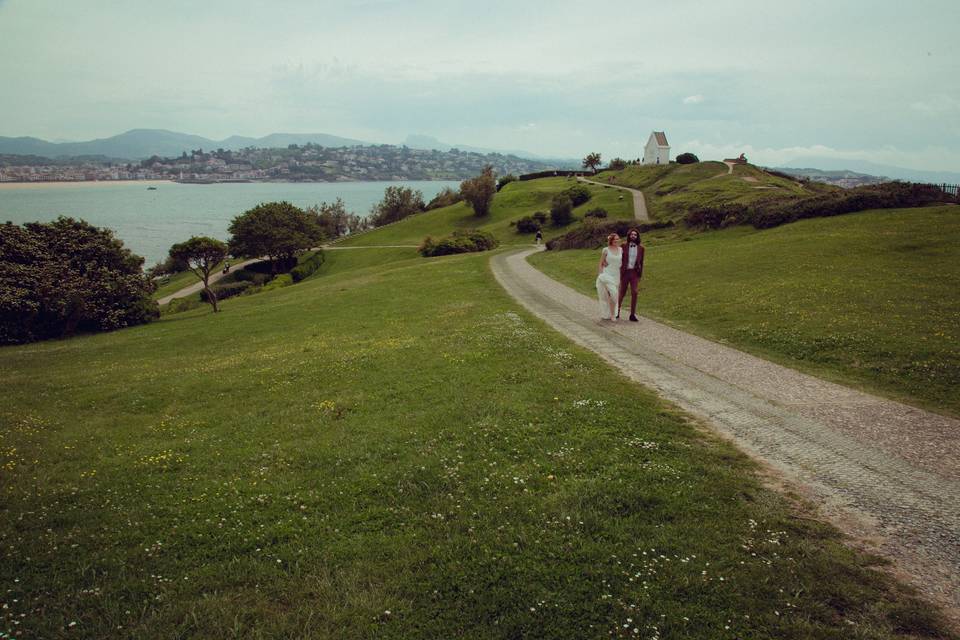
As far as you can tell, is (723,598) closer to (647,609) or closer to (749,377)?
(647,609)

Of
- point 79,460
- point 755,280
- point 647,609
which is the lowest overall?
point 79,460

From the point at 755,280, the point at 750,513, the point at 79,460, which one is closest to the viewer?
the point at 750,513

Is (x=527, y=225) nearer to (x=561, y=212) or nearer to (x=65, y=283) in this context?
(x=561, y=212)

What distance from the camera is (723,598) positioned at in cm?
548

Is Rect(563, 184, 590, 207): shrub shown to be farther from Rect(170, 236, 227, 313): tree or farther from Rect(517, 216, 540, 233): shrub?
Rect(170, 236, 227, 313): tree

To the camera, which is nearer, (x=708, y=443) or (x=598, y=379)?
(x=708, y=443)

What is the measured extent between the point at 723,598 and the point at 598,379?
7607 millimetres

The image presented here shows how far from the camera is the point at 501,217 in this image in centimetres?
9525

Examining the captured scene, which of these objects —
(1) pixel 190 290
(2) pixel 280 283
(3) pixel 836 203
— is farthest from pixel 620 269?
(1) pixel 190 290

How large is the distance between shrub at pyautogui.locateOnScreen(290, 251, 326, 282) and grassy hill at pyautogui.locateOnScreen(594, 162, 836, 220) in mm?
49689

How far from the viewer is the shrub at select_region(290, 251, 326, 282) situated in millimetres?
73062

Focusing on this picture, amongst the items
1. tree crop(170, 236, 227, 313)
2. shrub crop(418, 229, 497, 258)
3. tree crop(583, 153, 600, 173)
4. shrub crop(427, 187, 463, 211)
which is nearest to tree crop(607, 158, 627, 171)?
tree crop(583, 153, 600, 173)

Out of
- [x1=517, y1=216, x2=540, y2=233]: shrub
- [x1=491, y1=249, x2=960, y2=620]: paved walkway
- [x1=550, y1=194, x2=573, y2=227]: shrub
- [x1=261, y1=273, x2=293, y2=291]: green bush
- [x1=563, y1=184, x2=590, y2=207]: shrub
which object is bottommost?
[x1=261, y1=273, x2=293, y2=291]: green bush

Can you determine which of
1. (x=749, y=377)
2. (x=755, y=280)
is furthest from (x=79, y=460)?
(x=755, y=280)
